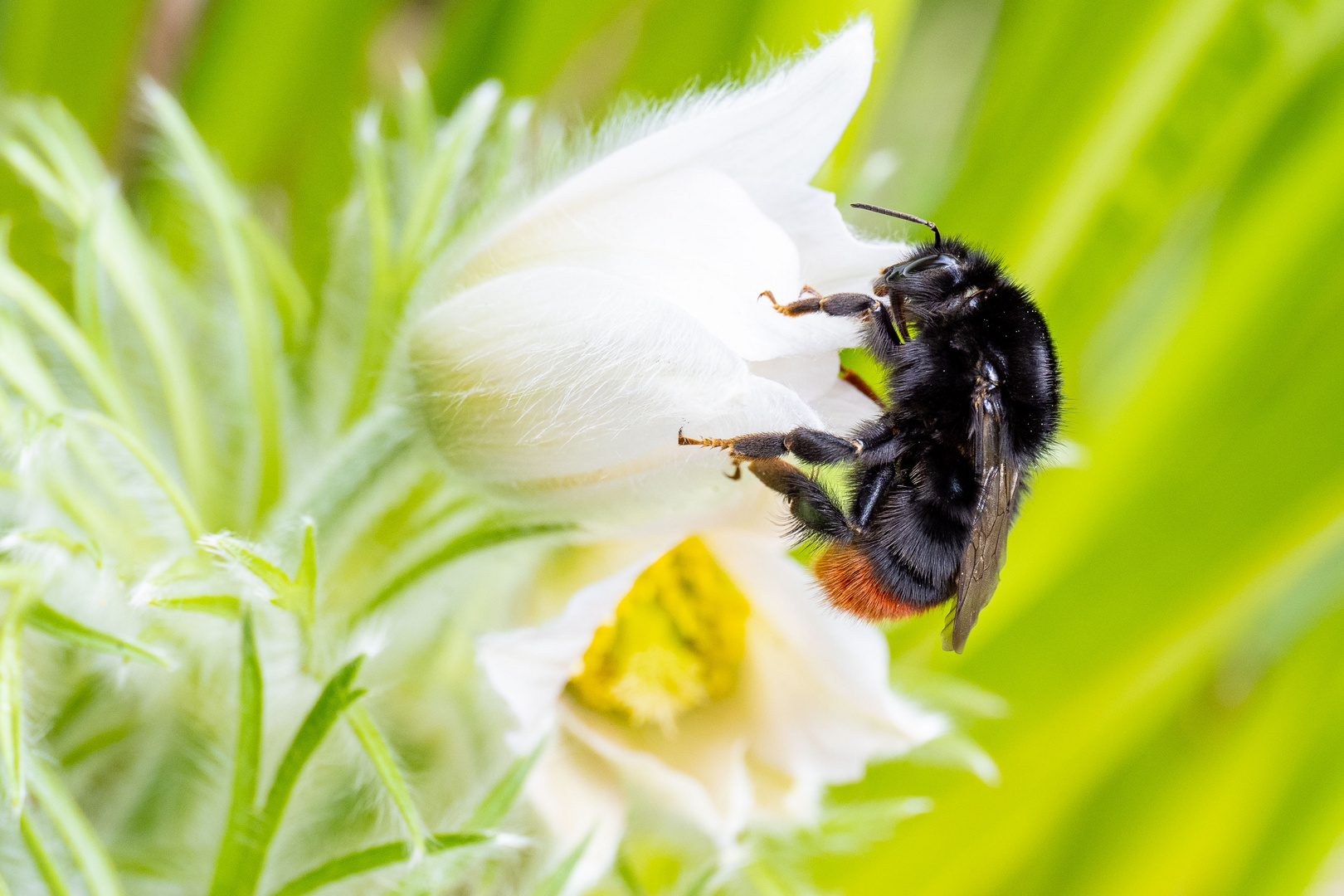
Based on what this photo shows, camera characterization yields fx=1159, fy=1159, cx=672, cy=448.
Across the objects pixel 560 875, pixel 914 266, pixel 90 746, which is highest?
pixel 914 266

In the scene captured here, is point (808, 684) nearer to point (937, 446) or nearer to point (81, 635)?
point (937, 446)

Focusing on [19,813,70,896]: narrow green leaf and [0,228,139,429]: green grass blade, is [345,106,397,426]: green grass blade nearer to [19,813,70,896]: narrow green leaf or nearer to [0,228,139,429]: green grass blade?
[0,228,139,429]: green grass blade

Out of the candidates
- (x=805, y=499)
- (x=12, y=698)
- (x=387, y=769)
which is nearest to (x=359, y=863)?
(x=387, y=769)

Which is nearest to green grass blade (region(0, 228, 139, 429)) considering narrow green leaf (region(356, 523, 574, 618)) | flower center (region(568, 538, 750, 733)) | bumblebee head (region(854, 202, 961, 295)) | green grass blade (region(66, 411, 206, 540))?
green grass blade (region(66, 411, 206, 540))

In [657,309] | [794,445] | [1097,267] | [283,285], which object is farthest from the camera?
[1097,267]

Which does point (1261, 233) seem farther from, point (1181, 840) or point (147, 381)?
point (147, 381)

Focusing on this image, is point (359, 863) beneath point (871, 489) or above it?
beneath
